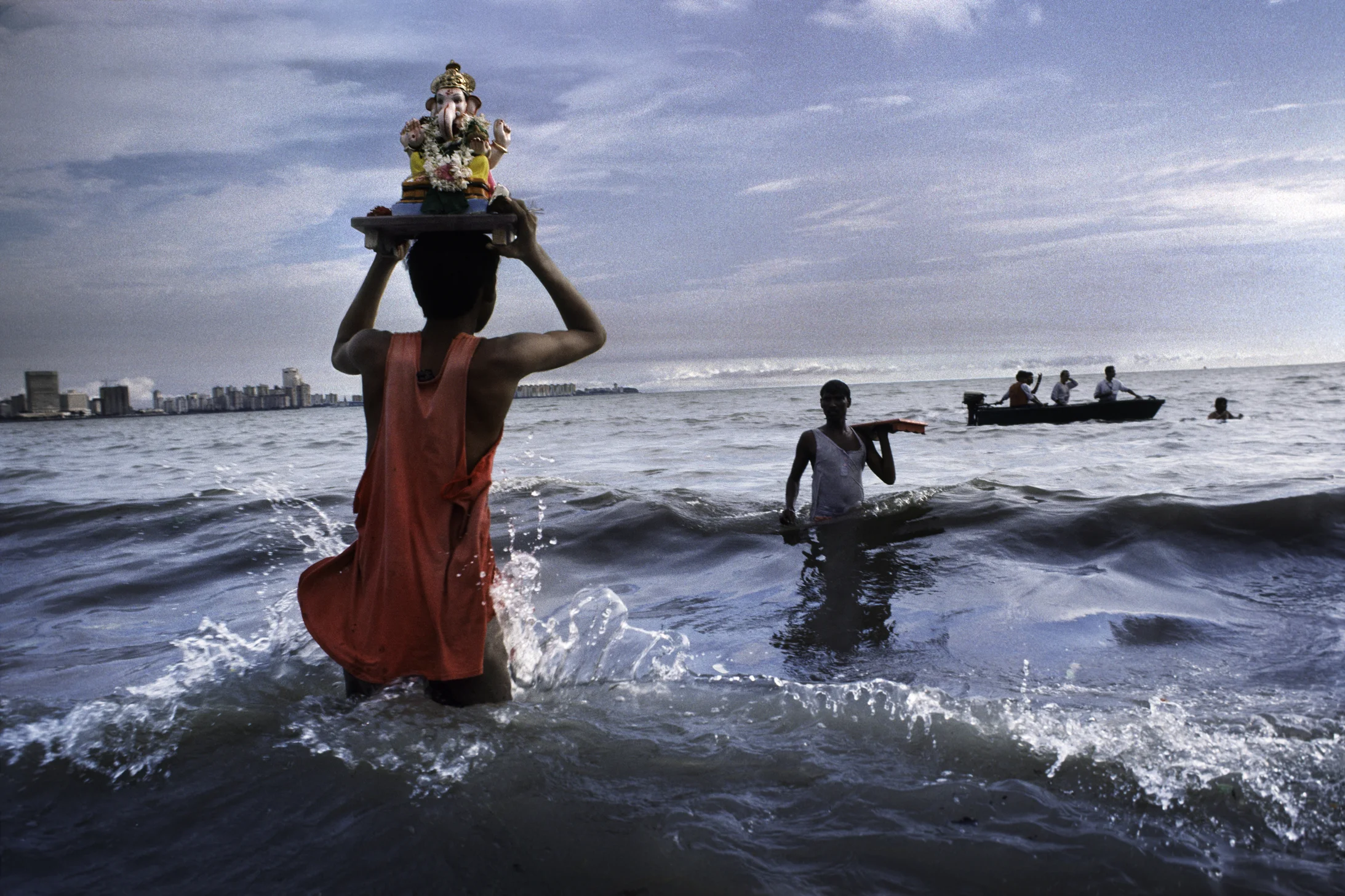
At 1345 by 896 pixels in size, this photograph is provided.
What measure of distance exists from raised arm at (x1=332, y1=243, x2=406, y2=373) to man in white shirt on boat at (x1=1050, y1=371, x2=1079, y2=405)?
86.5 ft

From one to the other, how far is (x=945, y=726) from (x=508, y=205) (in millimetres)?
2414

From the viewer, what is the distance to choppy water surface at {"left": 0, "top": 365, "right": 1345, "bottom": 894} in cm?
239

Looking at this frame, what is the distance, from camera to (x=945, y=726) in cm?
322

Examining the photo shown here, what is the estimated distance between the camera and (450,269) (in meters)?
2.71

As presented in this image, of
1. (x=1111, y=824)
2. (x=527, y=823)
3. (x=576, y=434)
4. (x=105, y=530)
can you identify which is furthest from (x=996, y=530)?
(x=576, y=434)

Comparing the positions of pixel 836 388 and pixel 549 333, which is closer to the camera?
pixel 549 333

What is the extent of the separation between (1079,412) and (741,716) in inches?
957

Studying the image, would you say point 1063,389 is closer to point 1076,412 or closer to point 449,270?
point 1076,412

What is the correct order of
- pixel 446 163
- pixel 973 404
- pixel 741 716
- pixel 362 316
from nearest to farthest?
pixel 446 163, pixel 362 316, pixel 741 716, pixel 973 404

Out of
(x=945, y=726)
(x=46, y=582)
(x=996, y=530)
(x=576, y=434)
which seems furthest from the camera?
(x=576, y=434)

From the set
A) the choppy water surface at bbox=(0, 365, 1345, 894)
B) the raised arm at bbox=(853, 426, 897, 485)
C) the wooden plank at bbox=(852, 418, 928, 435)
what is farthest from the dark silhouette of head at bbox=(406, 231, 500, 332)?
the raised arm at bbox=(853, 426, 897, 485)

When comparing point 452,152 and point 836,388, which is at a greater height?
point 452,152

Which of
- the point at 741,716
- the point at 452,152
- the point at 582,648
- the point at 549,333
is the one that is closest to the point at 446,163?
the point at 452,152

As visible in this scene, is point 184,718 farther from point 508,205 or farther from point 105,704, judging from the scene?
point 508,205
